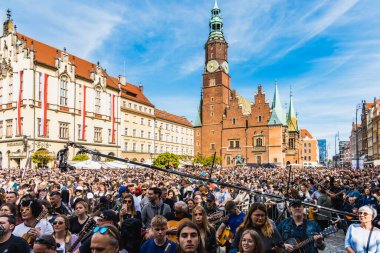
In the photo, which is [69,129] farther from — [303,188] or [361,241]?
[361,241]

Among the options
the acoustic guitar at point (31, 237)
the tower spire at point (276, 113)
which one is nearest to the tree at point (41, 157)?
the acoustic guitar at point (31, 237)

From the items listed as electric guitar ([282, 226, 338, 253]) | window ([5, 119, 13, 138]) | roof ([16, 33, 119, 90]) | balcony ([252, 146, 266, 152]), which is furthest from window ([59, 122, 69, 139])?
electric guitar ([282, 226, 338, 253])

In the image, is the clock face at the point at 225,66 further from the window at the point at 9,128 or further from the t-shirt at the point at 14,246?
the t-shirt at the point at 14,246

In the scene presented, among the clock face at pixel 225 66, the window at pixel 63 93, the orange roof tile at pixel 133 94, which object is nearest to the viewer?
the window at pixel 63 93

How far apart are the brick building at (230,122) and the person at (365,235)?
62.1 m

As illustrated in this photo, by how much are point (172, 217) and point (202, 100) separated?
235 feet

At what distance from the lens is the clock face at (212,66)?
73.9 m

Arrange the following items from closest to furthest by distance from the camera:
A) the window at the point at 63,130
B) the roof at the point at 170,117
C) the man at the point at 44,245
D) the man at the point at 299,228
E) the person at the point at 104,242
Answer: the person at the point at 104,242
the man at the point at 44,245
the man at the point at 299,228
the window at the point at 63,130
the roof at the point at 170,117

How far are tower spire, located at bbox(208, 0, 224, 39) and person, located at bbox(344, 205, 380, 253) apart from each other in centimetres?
7426

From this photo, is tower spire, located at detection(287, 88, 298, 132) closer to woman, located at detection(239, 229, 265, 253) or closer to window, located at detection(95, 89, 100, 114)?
window, located at detection(95, 89, 100, 114)

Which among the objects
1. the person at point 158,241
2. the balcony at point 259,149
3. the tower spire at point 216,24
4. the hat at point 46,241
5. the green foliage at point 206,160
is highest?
the tower spire at point 216,24

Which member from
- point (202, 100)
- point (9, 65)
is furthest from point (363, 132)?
point (9, 65)

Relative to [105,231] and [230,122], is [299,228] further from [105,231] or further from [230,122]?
[230,122]

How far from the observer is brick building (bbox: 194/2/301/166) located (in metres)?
67.1
